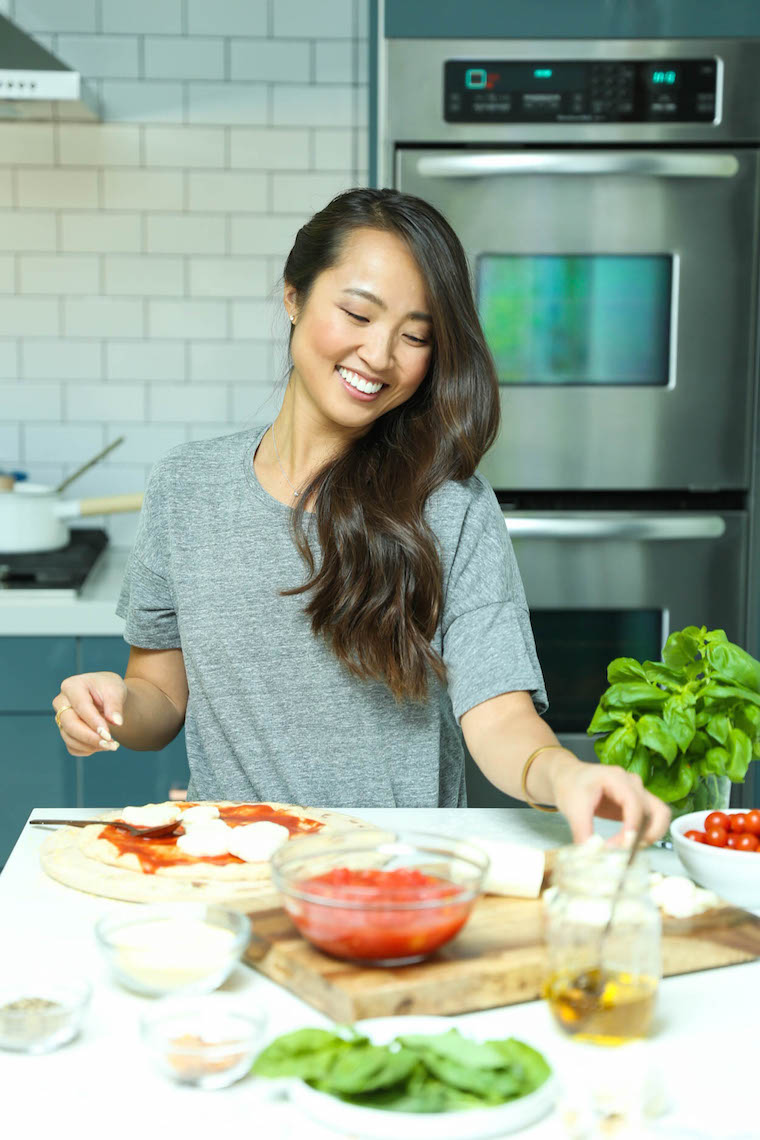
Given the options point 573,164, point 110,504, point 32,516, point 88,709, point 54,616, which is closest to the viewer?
point 88,709

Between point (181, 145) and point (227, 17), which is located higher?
point (227, 17)

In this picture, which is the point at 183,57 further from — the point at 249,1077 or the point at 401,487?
the point at 249,1077

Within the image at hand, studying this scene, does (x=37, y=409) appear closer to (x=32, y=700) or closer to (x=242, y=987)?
(x=32, y=700)

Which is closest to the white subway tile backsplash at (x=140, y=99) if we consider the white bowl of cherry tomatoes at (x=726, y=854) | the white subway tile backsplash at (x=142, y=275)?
the white subway tile backsplash at (x=142, y=275)

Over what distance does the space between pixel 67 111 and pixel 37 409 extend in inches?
30.0

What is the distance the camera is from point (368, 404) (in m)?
1.74

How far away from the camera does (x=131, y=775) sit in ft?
8.81

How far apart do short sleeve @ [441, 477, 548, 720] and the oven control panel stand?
1087 millimetres

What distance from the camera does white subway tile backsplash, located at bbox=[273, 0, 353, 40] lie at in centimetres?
317

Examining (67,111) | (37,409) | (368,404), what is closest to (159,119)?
(67,111)

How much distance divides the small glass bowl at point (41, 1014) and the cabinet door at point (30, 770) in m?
1.76

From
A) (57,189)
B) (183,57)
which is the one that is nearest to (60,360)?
(57,189)

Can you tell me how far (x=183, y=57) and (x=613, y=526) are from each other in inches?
66.6

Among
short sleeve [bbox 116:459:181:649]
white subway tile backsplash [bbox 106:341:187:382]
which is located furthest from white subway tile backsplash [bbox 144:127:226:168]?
short sleeve [bbox 116:459:181:649]
